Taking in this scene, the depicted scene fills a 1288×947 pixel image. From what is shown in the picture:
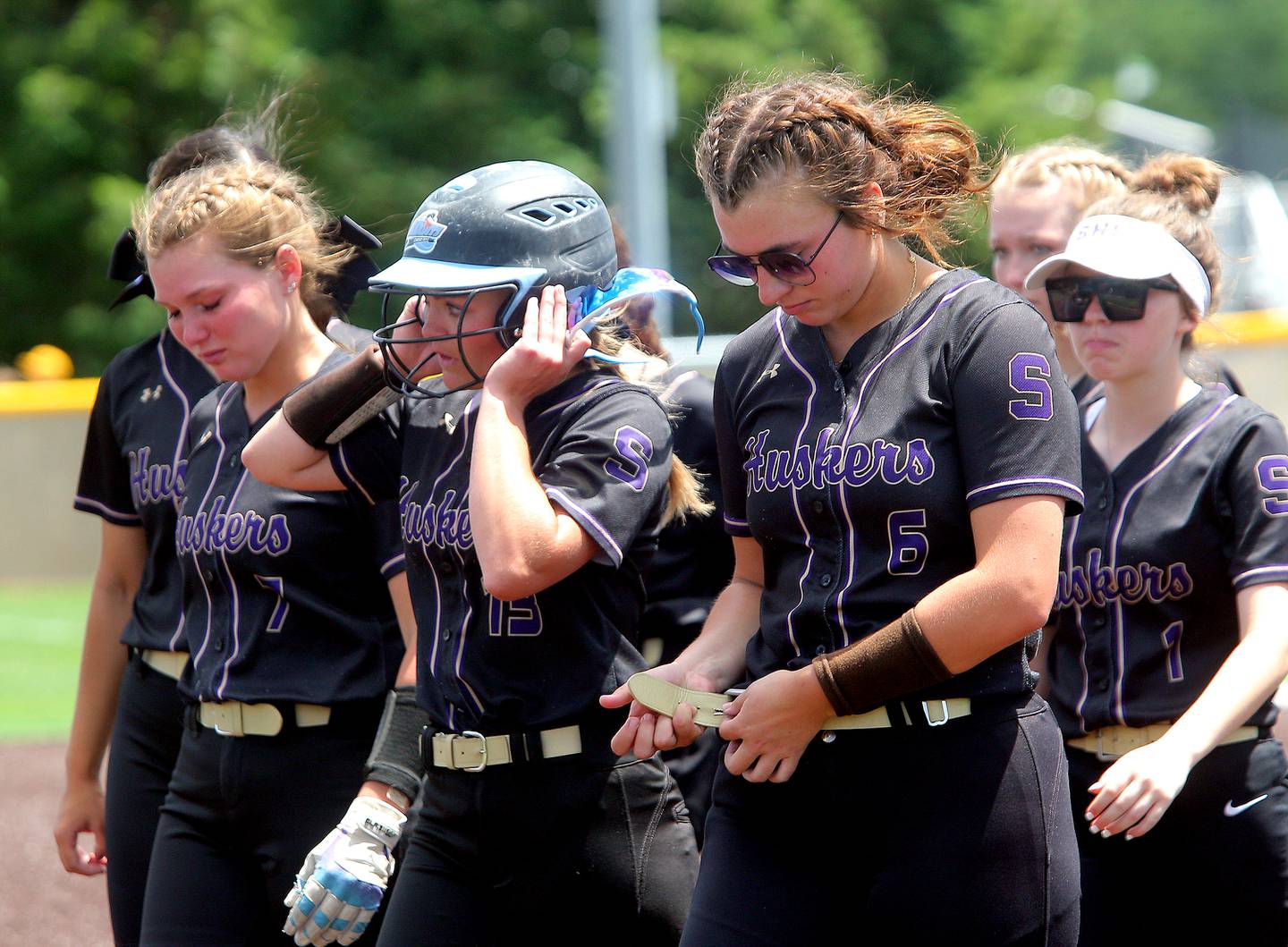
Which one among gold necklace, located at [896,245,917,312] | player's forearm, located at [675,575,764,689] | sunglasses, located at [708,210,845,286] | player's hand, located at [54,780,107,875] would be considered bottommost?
player's hand, located at [54,780,107,875]

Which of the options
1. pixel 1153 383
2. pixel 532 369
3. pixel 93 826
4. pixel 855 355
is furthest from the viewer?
pixel 93 826

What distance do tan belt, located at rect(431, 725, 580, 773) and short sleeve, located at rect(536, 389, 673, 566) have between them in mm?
359

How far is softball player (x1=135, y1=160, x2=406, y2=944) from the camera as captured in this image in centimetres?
357

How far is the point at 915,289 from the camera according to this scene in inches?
111

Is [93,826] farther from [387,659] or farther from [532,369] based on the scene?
[532,369]

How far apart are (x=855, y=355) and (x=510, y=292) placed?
0.74 metres

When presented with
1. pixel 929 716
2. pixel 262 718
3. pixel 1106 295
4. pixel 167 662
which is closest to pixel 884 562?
pixel 929 716

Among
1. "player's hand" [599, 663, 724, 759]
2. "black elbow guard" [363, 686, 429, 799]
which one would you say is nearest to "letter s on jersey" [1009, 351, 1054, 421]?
"player's hand" [599, 663, 724, 759]

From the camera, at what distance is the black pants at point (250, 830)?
355cm

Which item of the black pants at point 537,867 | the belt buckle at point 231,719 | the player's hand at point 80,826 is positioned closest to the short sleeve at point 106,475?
the player's hand at point 80,826

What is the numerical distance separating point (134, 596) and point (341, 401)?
124 centimetres

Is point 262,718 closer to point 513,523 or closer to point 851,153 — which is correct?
point 513,523

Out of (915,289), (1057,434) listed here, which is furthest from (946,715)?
(915,289)

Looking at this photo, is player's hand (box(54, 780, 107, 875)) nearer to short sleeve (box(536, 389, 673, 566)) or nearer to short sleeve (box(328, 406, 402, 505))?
short sleeve (box(328, 406, 402, 505))
